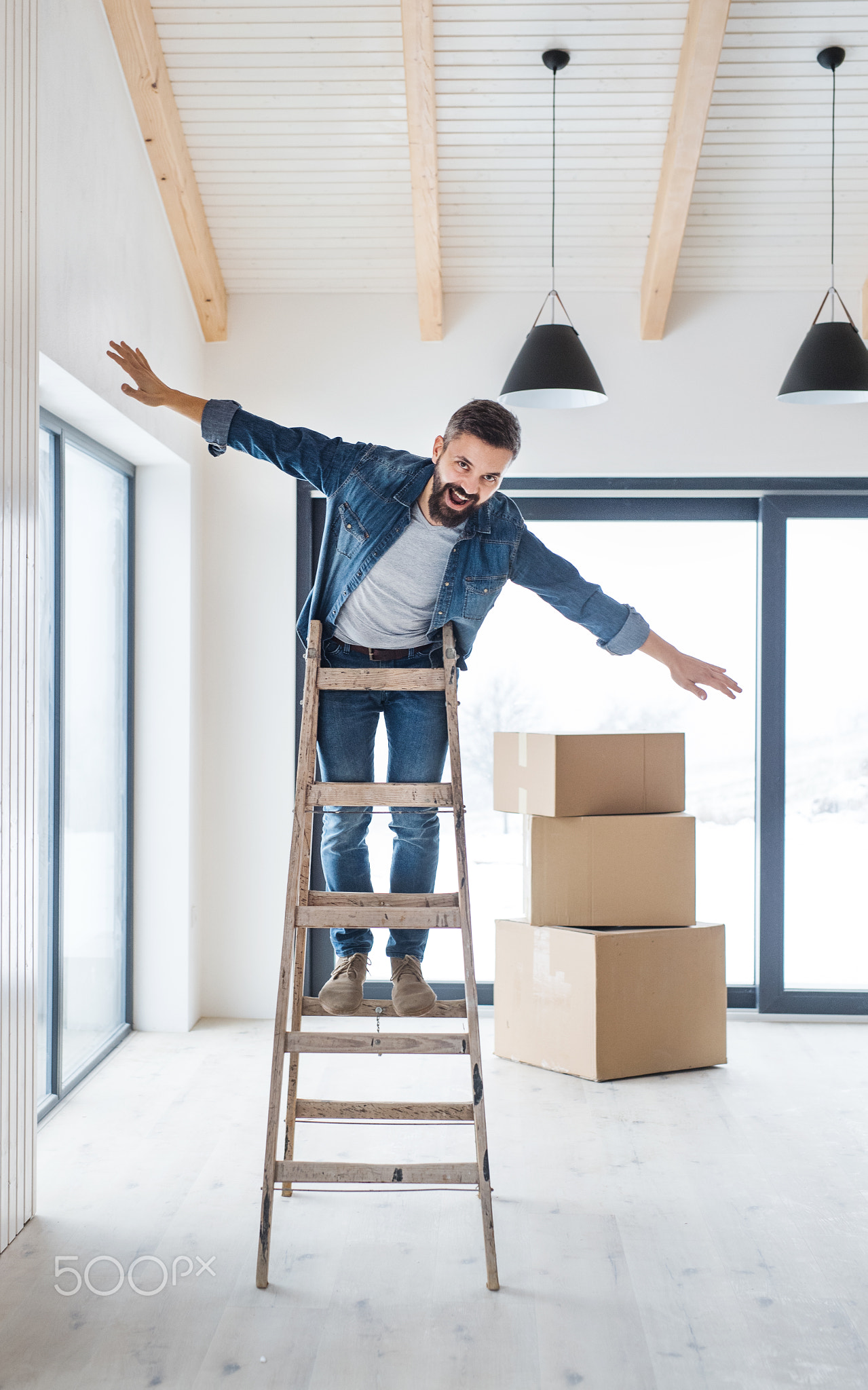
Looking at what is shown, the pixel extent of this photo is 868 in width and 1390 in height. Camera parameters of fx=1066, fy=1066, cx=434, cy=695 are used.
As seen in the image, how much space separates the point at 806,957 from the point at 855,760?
771 mm

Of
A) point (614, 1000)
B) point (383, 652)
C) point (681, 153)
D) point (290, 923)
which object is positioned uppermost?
point (681, 153)

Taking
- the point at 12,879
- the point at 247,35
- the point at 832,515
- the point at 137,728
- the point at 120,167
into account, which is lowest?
the point at 12,879

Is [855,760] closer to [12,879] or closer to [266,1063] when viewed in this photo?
[266,1063]

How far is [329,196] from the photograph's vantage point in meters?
3.62

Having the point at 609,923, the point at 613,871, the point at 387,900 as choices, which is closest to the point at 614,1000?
the point at 609,923

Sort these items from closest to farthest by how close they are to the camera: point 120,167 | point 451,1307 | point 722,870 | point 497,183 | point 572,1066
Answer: point 451,1307 → point 120,167 → point 572,1066 → point 497,183 → point 722,870

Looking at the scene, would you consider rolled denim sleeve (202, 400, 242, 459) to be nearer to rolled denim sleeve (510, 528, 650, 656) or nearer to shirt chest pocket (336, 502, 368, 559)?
shirt chest pocket (336, 502, 368, 559)

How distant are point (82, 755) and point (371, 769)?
128 centimetres

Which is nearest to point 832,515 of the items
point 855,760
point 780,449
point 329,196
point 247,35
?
point 780,449

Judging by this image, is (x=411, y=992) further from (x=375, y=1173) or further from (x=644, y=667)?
(x=644, y=667)

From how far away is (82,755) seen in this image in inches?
131

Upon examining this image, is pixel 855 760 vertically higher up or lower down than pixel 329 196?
lower down

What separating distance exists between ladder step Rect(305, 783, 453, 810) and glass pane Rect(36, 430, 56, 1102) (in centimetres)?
108
